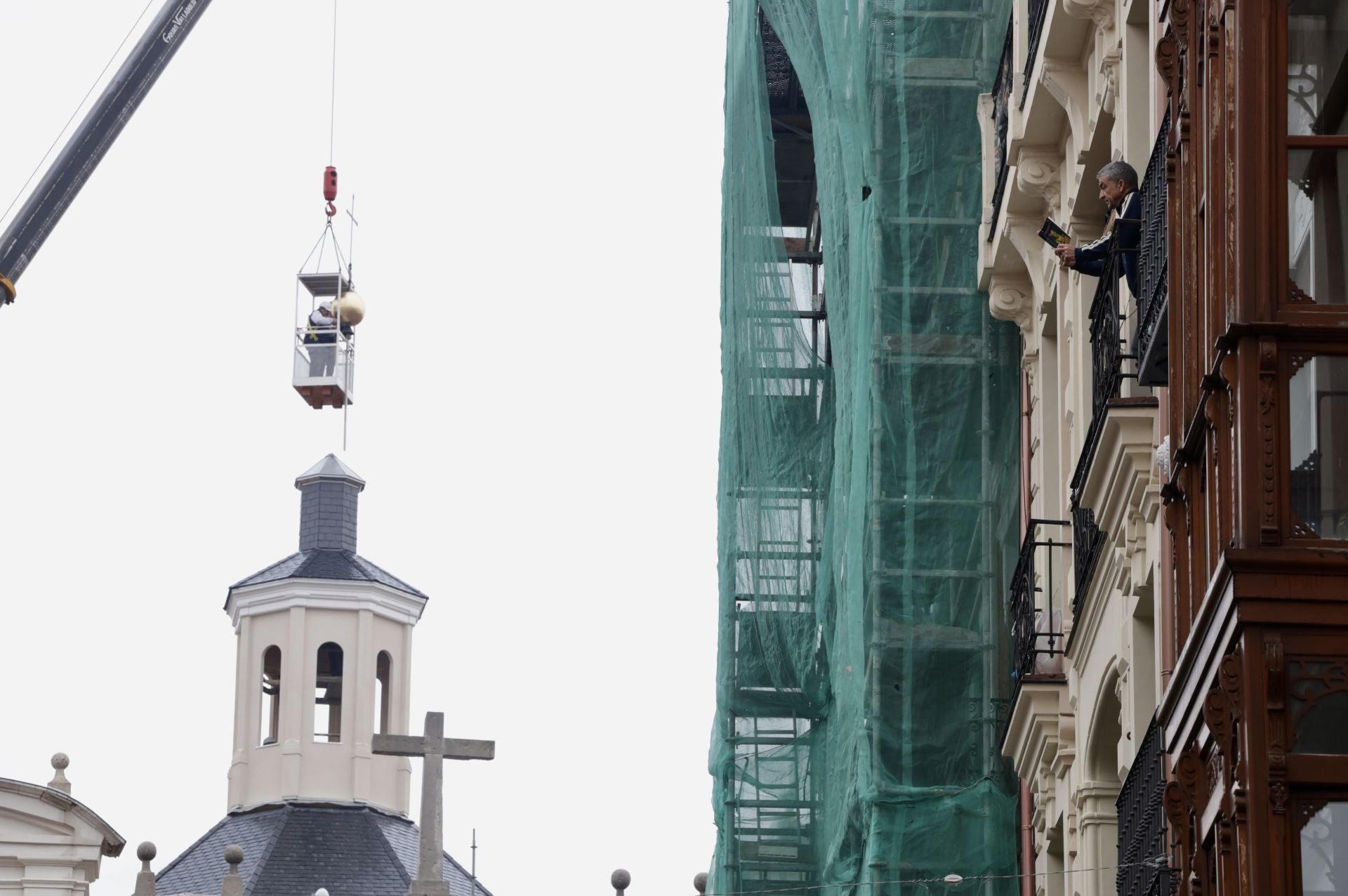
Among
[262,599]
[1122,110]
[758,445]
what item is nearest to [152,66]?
[758,445]

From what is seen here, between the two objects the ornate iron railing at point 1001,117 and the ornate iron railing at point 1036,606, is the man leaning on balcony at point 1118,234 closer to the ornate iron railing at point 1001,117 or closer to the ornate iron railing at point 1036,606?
the ornate iron railing at point 1036,606

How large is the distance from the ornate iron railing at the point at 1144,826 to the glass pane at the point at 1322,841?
3.57m

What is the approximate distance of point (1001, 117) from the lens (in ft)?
79.3

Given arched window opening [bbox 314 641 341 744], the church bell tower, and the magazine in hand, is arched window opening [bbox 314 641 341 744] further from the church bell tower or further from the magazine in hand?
the magazine in hand

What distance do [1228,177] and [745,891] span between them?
2133 centimetres

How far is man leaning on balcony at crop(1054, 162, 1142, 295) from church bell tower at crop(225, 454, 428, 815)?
2261 inches

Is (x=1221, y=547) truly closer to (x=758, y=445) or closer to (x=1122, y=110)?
(x=1122, y=110)

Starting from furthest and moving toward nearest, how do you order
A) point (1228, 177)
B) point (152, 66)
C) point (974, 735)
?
point (152, 66) → point (974, 735) → point (1228, 177)

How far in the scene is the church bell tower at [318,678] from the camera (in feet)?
246

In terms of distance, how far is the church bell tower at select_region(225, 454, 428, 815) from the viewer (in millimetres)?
75000

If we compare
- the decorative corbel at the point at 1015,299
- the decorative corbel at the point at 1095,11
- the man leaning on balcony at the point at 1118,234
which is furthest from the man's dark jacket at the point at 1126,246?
the decorative corbel at the point at 1015,299

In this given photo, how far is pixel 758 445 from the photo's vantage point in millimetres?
33375

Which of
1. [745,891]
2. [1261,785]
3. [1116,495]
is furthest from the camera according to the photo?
[745,891]

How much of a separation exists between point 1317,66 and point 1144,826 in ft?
17.2
